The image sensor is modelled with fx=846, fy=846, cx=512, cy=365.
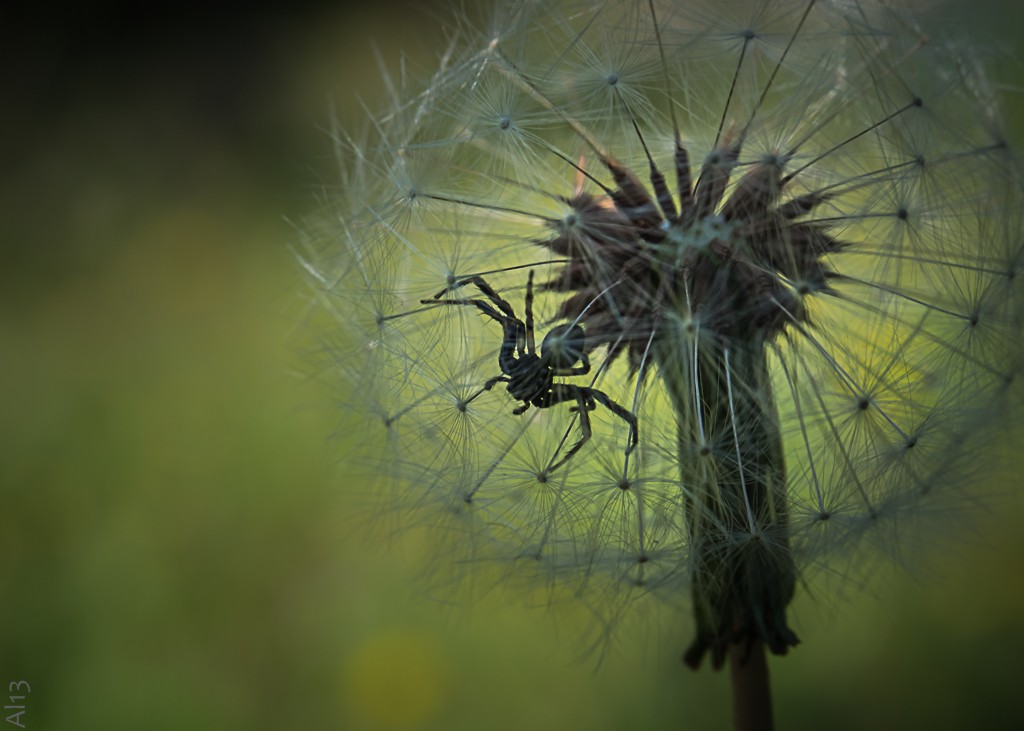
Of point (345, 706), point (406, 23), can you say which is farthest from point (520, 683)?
point (406, 23)

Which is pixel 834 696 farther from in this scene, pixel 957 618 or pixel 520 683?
pixel 520 683

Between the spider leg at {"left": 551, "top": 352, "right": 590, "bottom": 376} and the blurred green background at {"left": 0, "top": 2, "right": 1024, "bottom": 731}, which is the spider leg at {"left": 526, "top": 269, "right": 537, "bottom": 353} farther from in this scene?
the blurred green background at {"left": 0, "top": 2, "right": 1024, "bottom": 731}

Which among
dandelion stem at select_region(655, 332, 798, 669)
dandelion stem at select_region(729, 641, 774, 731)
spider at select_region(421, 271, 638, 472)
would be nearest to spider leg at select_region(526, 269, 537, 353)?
spider at select_region(421, 271, 638, 472)

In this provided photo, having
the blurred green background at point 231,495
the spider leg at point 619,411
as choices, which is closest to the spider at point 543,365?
the spider leg at point 619,411

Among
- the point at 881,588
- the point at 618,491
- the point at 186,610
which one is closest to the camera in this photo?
the point at 618,491

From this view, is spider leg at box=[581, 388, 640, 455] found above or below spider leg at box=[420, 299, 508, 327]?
below

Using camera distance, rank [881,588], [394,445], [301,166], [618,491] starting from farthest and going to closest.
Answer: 1. [301,166]
2. [881,588]
3. [394,445]
4. [618,491]

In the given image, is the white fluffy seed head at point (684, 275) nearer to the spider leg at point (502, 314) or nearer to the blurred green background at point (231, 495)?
the spider leg at point (502, 314)

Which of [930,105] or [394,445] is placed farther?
[394,445]
